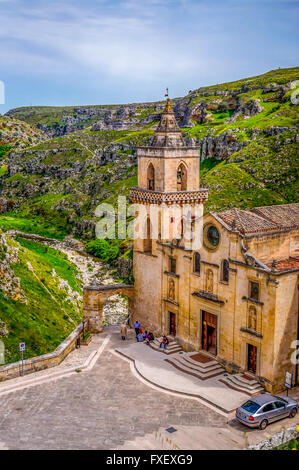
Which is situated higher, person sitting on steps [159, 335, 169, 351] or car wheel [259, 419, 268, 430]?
person sitting on steps [159, 335, 169, 351]

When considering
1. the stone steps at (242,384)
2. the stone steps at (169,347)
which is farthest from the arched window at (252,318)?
the stone steps at (169,347)

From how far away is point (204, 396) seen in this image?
88.8 ft

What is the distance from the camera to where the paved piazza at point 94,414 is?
23.1 metres

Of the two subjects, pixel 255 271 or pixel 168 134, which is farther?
pixel 168 134

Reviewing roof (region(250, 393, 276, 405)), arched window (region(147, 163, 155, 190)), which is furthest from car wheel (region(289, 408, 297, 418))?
arched window (region(147, 163, 155, 190))

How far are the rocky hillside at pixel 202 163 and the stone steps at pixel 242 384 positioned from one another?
42487 mm

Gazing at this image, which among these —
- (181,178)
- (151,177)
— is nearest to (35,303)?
(151,177)

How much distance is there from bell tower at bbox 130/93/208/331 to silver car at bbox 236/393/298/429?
12.3 m

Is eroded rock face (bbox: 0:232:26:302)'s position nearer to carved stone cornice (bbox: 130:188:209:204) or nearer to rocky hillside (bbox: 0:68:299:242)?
carved stone cornice (bbox: 130:188:209:204)

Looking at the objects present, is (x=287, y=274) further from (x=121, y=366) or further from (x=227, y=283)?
(x=121, y=366)

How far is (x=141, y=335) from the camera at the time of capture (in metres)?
35.7

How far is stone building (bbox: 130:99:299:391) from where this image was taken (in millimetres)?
27266
